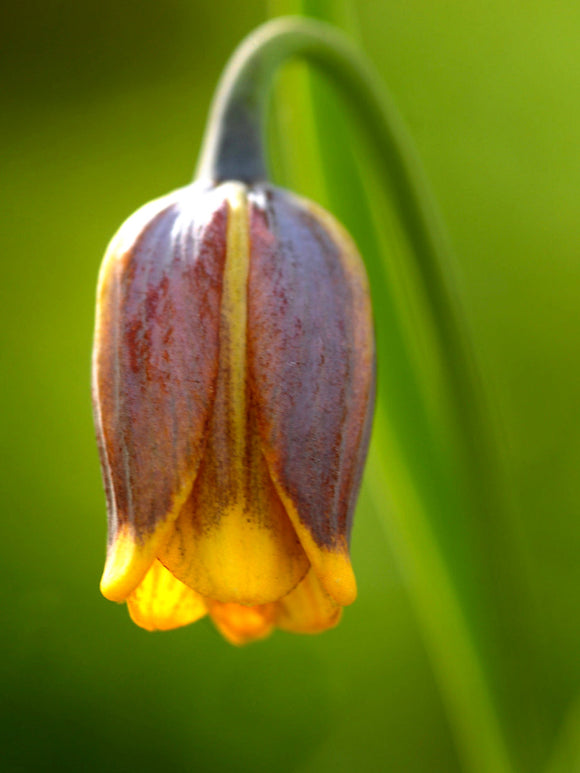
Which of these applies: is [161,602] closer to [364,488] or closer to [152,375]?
[152,375]

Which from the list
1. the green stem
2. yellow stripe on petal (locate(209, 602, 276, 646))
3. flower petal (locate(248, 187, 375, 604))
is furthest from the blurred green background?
flower petal (locate(248, 187, 375, 604))

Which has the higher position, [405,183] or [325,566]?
[405,183]

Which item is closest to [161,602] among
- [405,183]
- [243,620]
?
[243,620]

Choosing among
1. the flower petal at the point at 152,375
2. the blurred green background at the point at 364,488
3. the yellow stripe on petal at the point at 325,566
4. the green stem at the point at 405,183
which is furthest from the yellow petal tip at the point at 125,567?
the blurred green background at the point at 364,488

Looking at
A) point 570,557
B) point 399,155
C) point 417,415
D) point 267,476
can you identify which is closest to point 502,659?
point 417,415

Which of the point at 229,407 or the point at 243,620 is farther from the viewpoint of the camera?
the point at 243,620

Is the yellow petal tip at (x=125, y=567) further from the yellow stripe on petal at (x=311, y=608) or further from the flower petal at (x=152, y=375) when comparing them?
the yellow stripe on petal at (x=311, y=608)

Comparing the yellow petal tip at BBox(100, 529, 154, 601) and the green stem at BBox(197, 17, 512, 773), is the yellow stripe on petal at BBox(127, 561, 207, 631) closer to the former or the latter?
the yellow petal tip at BBox(100, 529, 154, 601)

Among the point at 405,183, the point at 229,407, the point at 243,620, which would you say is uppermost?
the point at 405,183
